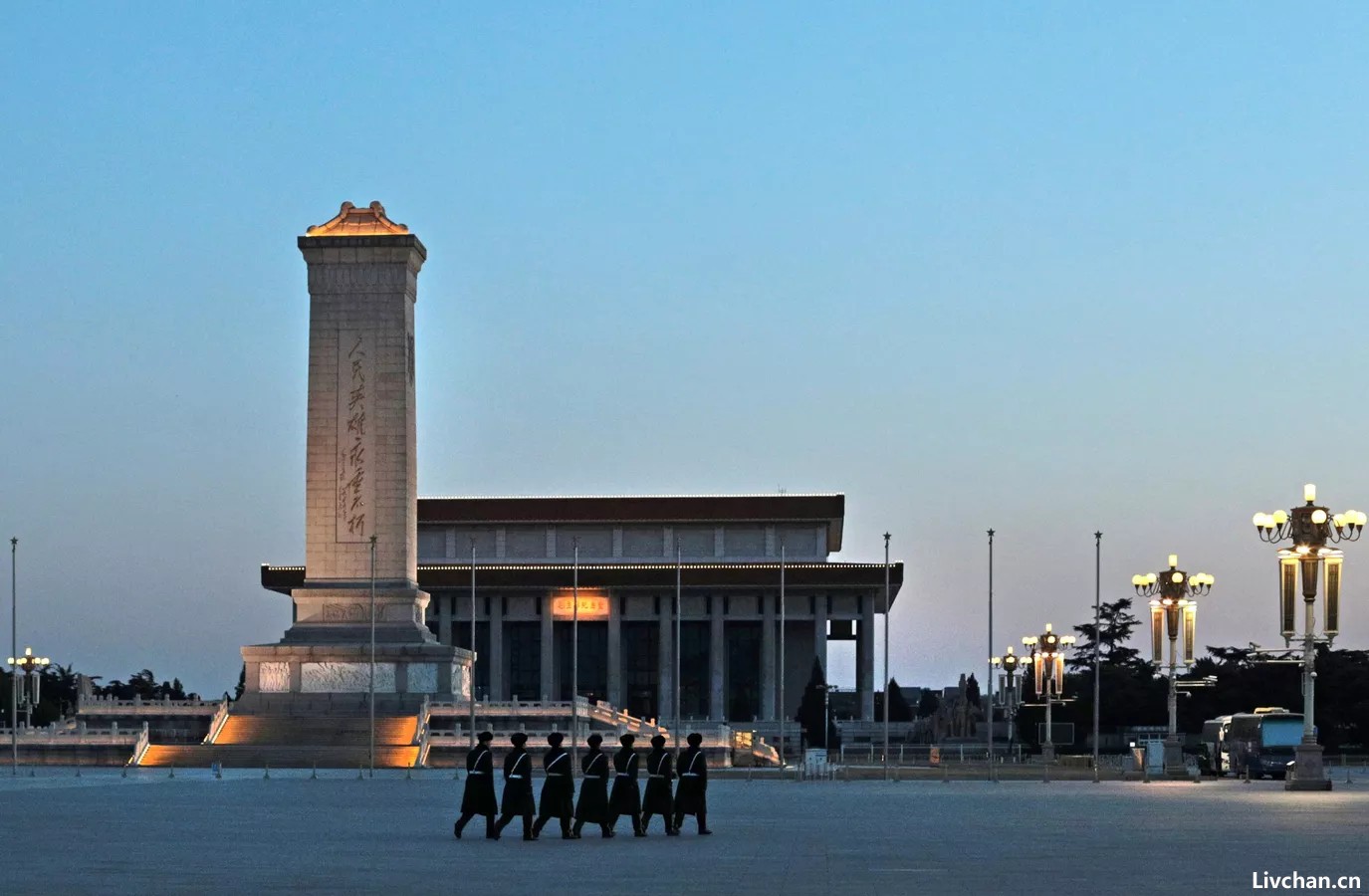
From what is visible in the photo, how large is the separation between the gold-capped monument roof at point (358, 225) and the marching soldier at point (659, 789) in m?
50.1

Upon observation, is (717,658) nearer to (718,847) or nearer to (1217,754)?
(1217,754)

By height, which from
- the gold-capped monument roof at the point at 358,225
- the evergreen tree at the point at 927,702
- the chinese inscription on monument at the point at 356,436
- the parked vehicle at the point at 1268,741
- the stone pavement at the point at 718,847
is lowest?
the evergreen tree at the point at 927,702

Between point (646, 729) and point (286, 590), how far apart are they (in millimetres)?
38405

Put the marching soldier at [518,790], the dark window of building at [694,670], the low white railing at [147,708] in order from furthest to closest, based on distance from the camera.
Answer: the dark window of building at [694,670] → the low white railing at [147,708] → the marching soldier at [518,790]

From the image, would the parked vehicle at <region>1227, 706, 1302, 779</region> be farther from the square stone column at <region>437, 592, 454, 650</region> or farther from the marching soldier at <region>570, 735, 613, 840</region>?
the square stone column at <region>437, 592, 454, 650</region>

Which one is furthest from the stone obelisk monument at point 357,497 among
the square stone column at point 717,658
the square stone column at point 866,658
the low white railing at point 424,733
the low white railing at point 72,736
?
the square stone column at point 866,658

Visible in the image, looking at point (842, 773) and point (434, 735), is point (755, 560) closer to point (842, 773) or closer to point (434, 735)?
point (434, 735)

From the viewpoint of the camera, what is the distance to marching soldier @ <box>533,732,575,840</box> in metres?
24.7

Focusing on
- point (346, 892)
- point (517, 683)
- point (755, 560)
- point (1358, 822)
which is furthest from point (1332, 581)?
point (517, 683)

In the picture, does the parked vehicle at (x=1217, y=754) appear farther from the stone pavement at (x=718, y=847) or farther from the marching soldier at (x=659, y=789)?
the marching soldier at (x=659, y=789)

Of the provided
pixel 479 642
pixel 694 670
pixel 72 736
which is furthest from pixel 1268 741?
pixel 479 642

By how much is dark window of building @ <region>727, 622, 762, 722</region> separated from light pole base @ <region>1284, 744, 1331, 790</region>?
7379 cm

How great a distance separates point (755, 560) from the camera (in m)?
112

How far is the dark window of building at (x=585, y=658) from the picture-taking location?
115750mm
